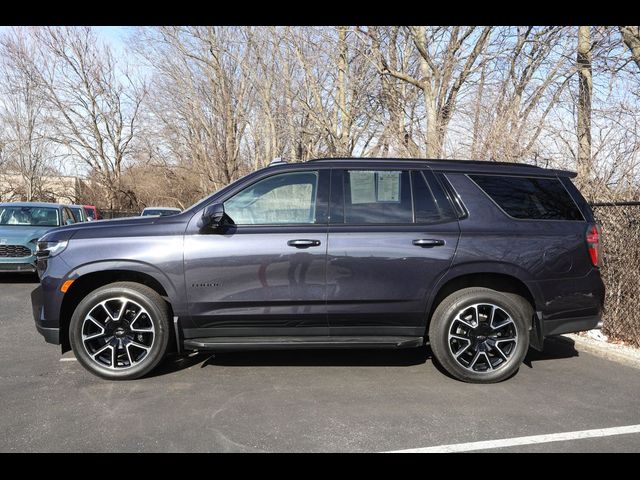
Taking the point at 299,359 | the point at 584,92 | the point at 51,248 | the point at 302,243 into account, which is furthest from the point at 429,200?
the point at 584,92

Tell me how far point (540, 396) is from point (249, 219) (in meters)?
2.90

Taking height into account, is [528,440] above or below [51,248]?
below

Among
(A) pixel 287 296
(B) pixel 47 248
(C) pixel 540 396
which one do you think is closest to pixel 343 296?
(A) pixel 287 296

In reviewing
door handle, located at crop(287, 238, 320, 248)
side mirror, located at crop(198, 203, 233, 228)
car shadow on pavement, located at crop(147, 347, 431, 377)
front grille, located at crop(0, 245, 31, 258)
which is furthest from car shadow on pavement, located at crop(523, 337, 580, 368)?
front grille, located at crop(0, 245, 31, 258)

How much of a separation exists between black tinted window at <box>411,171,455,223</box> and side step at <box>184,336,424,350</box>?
112cm

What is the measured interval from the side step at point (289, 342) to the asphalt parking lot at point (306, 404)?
1.06ft

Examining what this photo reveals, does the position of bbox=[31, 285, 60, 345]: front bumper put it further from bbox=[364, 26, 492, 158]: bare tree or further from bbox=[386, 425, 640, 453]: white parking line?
bbox=[364, 26, 492, 158]: bare tree

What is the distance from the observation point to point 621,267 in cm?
516

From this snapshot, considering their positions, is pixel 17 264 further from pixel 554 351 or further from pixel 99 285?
pixel 554 351

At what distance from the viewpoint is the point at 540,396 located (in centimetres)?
378

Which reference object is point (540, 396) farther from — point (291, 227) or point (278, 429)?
point (291, 227)

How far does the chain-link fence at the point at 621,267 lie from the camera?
16.4 feet

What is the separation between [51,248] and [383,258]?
2925 millimetres

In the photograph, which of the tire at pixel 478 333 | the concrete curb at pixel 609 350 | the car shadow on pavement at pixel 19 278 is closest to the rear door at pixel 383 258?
the tire at pixel 478 333
